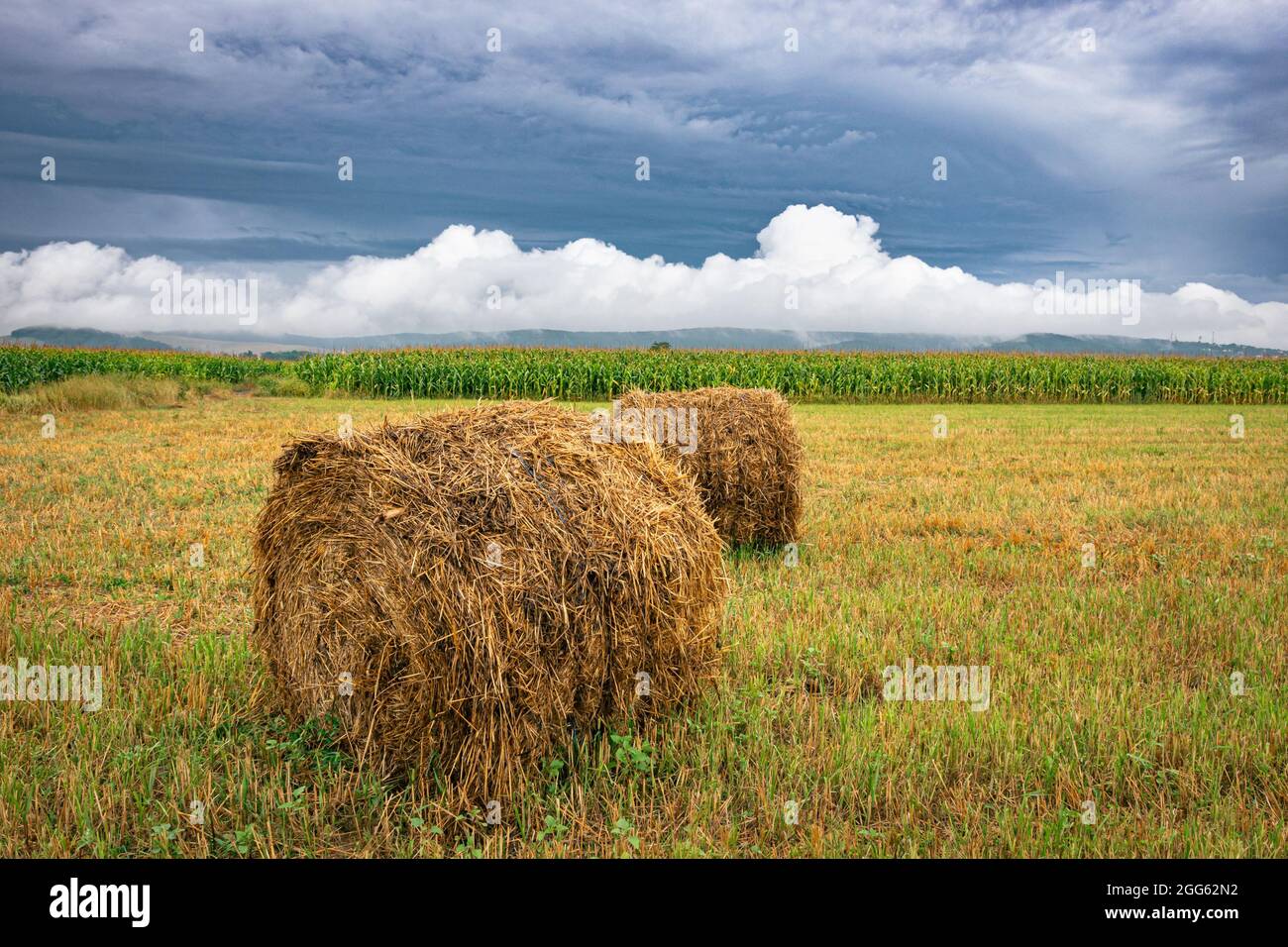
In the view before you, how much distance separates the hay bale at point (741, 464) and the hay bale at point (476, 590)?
4.82m

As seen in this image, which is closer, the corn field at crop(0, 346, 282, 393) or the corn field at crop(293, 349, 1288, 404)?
the corn field at crop(0, 346, 282, 393)

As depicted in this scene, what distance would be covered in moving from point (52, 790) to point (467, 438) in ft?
10.0

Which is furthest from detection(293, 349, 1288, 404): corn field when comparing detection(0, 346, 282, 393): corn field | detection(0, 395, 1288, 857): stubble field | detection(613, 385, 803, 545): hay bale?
detection(0, 395, 1288, 857): stubble field

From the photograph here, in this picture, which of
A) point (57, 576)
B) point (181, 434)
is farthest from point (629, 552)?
point (181, 434)

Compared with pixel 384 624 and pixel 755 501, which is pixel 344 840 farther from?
pixel 755 501

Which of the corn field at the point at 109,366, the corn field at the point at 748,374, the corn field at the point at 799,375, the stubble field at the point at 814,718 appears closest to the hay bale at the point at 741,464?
the stubble field at the point at 814,718

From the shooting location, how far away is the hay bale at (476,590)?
4.91 meters

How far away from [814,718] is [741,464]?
549 centimetres

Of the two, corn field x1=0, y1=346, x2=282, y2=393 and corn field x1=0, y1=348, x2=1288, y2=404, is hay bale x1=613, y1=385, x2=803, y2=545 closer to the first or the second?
corn field x1=0, y1=348, x2=1288, y2=404

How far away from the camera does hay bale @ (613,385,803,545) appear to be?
35.8ft

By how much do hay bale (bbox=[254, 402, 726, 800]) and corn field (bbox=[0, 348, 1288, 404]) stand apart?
116 ft

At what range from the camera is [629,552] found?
213 inches

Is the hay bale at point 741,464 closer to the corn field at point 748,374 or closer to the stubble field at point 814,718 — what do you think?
the stubble field at point 814,718

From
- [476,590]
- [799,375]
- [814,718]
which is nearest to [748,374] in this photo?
[799,375]
